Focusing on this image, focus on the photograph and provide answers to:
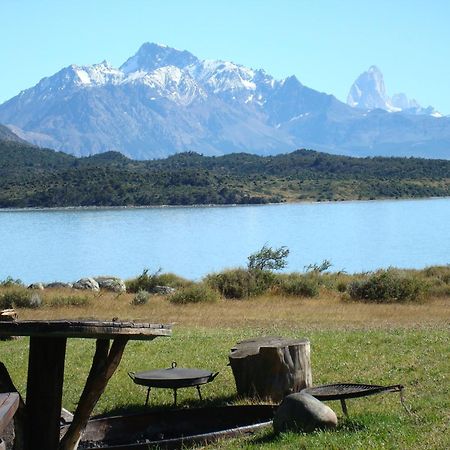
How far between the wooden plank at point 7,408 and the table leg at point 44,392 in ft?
4.76

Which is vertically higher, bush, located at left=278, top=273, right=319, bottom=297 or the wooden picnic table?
the wooden picnic table

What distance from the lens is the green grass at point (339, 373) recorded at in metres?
8.73

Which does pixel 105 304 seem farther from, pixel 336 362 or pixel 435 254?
pixel 435 254

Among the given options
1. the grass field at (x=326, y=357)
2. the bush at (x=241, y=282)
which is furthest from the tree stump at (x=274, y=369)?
the bush at (x=241, y=282)

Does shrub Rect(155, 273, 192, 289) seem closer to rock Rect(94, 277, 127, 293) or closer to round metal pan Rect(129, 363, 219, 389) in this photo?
rock Rect(94, 277, 127, 293)

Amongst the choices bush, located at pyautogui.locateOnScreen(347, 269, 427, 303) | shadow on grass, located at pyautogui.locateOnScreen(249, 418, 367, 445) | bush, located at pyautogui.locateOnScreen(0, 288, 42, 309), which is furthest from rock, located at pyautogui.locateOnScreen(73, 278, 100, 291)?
shadow on grass, located at pyautogui.locateOnScreen(249, 418, 367, 445)

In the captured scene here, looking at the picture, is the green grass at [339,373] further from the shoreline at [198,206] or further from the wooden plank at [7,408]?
the shoreline at [198,206]

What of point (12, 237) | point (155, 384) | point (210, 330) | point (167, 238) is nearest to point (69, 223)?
point (12, 237)

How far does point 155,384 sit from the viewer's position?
35.3ft

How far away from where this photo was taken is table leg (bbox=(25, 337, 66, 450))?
7.92 meters

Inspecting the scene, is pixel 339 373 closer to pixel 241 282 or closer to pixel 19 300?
pixel 19 300

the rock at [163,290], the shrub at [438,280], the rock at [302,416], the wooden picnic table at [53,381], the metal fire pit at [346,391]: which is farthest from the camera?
the rock at [163,290]

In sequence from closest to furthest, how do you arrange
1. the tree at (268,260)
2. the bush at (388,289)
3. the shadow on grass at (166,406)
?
1. the shadow on grass at (166,406)
2. the bush at (388,289)
3. the tree at (268,260)

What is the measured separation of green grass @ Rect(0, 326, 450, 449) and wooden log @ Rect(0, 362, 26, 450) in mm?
2161
